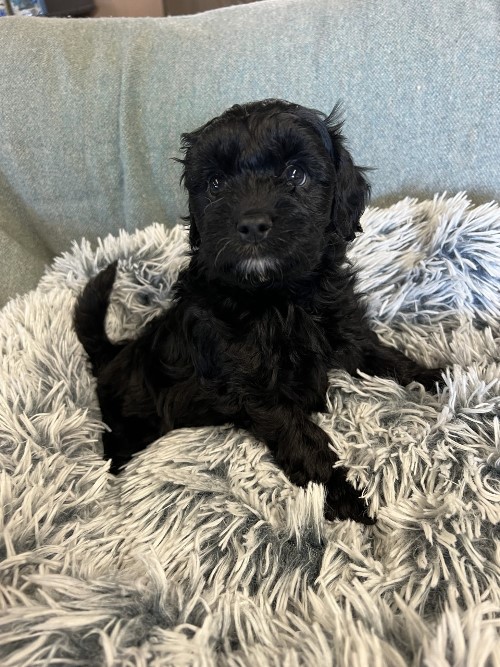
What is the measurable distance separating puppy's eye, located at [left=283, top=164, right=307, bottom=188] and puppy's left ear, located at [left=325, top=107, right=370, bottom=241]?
105 millimetres

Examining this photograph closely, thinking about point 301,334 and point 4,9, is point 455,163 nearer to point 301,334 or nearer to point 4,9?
point 301,334

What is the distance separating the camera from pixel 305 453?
107 centimetres

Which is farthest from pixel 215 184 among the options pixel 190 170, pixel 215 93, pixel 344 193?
pixel 215 93

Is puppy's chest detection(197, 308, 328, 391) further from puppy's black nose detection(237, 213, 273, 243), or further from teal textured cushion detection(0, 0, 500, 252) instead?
teal textured cushion detection(0, 0, 500, 252)

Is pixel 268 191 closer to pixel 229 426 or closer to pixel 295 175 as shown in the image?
pixel 295 175

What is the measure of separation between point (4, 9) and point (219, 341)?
3.07m

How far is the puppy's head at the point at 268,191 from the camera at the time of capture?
0.99 metres

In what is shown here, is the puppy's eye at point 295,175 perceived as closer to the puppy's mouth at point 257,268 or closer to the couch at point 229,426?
the puppy's mouth at point 257,268

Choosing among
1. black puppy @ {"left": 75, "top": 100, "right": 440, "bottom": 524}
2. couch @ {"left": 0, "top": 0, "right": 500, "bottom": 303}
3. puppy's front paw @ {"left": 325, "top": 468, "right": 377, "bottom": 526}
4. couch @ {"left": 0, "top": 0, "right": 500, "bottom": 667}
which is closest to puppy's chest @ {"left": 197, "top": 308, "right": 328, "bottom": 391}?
black puppy @ {"left": 75, "top": 100, "right": 440, "bottom": 524}

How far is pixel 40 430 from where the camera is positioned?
1.11 metres

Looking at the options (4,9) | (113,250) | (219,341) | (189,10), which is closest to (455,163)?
(219,341)

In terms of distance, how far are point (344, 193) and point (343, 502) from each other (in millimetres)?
690

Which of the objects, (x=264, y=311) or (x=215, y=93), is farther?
(x=215, y=93)

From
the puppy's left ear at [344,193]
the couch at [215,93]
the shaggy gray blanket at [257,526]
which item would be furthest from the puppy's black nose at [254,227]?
the couch at [215,93]
